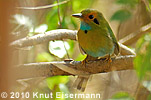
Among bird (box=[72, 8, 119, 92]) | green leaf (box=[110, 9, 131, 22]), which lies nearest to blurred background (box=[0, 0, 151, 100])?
green leaf (box=[110, 9, 131, 22])

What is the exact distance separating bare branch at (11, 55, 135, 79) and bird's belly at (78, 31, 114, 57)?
0.16 ft

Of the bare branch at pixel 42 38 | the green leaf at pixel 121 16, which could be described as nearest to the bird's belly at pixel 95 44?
the bare branch at pixel 42 38

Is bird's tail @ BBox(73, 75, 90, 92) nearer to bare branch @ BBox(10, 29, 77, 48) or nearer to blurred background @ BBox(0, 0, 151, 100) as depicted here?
blurred background @ BBox(0, 0, 151, 100)

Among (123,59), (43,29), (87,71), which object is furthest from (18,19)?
(123,59)

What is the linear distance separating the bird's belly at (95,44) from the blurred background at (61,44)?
17 centimetres

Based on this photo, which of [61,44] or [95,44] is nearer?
[95,44]

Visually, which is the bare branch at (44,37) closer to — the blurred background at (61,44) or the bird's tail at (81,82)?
the blurred background at (61,44)

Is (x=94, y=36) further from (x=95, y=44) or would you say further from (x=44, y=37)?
(x=44, y=37)

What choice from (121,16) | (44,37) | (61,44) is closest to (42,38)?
(44,37)

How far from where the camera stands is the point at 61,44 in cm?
161

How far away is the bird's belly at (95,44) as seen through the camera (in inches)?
54.6

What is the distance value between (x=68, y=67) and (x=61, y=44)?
1.16ft

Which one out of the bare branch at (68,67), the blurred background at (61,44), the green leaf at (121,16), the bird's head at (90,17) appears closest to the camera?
the blurred background at (61,44)

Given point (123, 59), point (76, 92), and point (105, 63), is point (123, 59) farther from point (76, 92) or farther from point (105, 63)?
point (76, 92)
